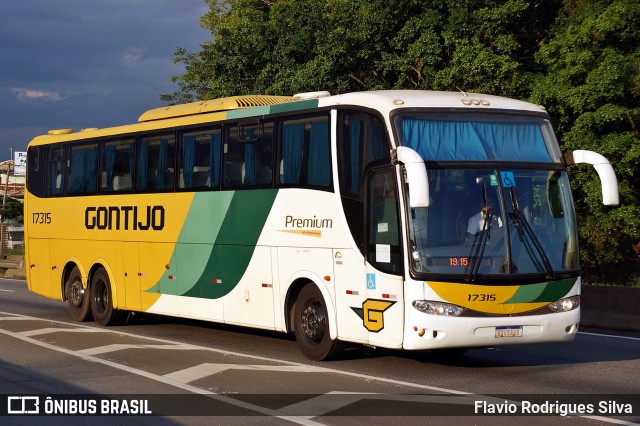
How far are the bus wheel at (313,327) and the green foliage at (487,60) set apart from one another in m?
13.2

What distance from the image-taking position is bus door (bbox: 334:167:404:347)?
12531mm

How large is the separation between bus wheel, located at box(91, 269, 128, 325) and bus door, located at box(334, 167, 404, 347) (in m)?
7.37

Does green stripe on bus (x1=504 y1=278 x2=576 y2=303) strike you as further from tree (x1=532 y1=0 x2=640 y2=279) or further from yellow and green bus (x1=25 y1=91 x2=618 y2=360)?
tree (x1=532 y1=0 x2=640 y2=279)

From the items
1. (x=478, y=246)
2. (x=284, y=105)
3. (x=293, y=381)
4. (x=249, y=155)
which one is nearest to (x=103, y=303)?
(x=249, y=155)

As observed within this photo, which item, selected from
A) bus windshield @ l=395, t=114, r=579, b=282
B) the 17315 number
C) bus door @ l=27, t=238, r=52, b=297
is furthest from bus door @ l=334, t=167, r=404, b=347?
bus door @ l=27, t=238, r=52, b=297

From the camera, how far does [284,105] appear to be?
15.2 m

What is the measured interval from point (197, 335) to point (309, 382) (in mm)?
6214

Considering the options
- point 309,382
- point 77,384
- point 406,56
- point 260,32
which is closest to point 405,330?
point 309,382

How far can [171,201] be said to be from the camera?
692 inches

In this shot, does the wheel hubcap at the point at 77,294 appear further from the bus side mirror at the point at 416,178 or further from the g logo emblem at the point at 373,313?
the bus side mirror at the point at 416,178

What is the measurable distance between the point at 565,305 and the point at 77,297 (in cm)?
1102

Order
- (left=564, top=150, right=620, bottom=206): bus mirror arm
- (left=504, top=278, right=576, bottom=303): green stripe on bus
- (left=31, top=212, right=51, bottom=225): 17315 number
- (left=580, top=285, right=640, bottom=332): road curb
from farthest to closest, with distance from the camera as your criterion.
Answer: (left=31, top=212, right=51, bottom=225): 17315 number < (left=580, top=285, right=640, bottom=332): road curb < (left=564, top=150, right=620, bottom=206): bus mirror arm < (left=504, top=278, right=576, bottom=303): green stripe on bus

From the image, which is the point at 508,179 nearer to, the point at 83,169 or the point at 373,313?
the point at 373,313

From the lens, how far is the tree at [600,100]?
83.6 ft
